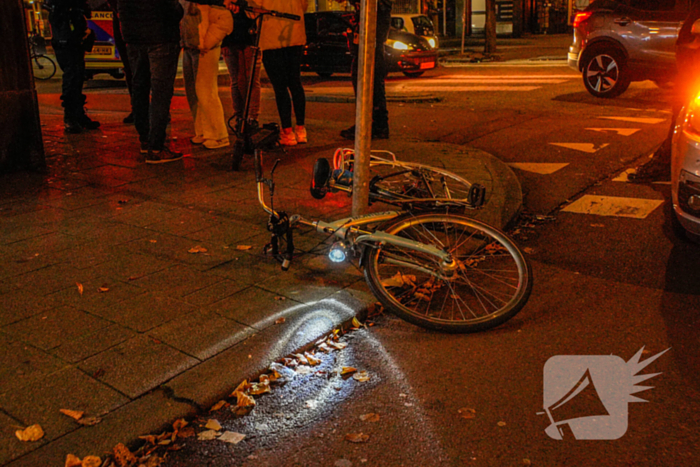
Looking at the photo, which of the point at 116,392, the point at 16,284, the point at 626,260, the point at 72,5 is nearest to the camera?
the point at 116,392

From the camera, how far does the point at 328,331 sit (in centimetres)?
378

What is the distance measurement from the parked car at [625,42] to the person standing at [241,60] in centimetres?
709

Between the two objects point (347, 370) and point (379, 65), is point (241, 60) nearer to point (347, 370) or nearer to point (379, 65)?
point (379, 65)

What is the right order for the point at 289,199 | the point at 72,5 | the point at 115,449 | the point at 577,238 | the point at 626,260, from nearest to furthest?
the point at 115,449, the point at 626,260, the point at 577,238, the point at 289,199, the point at 72,5

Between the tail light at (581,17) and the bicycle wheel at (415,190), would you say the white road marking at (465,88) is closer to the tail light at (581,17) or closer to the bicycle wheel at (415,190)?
the tail light at (581,17)

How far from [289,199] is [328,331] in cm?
248

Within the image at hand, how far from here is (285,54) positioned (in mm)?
7758

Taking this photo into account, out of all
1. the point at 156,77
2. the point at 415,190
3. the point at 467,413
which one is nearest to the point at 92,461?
the point at 467,413

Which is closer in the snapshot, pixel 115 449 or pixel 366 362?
pixel 115 449

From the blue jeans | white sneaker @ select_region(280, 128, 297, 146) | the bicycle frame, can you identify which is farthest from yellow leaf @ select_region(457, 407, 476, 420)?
white sneaker @ select_region(280, 128, 297, 146)

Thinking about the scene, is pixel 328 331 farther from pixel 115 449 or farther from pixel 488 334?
pixel 115 449

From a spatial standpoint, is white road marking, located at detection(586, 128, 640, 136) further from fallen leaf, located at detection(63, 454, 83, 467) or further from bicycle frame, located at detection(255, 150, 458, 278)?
fallen leaf, located at detection(63, 454, 83, 467)

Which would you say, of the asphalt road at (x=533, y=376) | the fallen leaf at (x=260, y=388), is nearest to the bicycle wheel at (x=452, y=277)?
the asphalt road at (x=533, y=376)

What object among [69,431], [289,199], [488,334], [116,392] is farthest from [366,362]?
[289,199]
